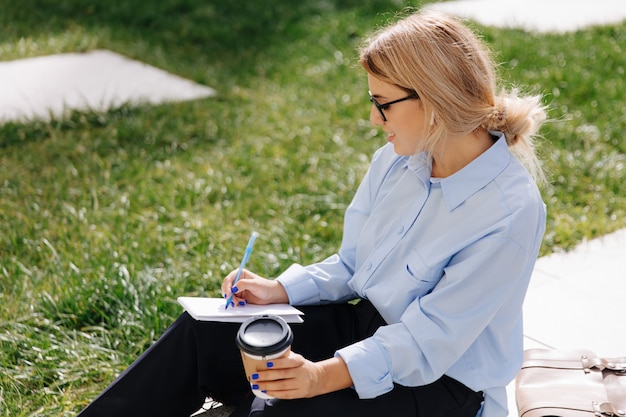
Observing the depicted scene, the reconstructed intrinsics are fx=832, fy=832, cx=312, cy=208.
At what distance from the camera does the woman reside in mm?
1938

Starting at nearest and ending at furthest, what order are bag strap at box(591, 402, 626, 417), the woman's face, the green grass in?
1. the woman's face
2. bag strap at box(591, 402, 626, 417)
3. the green grass

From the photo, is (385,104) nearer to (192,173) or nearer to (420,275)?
(420,275)

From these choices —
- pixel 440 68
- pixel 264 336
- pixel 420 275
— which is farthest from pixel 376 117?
pixel 264 336

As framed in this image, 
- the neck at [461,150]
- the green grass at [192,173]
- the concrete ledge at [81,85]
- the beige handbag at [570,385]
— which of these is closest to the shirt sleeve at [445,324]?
the neck at [461,150]

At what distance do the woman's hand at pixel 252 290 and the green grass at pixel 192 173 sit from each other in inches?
31.4

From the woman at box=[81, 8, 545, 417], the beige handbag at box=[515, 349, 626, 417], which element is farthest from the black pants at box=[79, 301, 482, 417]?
the beige handbag at box=[515, 349, 626, 417]

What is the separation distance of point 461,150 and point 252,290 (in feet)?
2.23

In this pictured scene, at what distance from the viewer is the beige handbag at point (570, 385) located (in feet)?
7.42

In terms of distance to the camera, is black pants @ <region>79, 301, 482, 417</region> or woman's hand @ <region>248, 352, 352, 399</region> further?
black pants @ <region>79, 301, 482, 417</region>

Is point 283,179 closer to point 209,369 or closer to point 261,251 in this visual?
point 261,251

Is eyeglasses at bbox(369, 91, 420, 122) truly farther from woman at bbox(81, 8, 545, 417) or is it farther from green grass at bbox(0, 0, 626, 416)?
green grass at bbox(0, 0, 626, 416)

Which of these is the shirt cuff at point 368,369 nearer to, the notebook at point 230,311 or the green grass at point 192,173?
the notebook at point 230,311

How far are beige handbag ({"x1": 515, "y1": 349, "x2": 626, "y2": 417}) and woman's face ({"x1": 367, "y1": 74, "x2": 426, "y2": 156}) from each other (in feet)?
2.70

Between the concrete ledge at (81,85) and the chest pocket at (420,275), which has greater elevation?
the chest pocket at (420,275)
